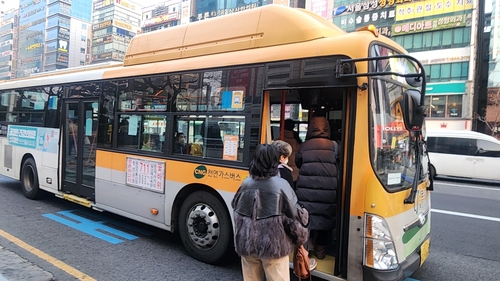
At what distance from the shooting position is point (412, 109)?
325cm

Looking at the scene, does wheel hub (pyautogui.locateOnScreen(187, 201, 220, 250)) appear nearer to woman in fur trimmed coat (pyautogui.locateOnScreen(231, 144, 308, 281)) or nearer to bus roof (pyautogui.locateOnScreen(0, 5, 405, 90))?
woman in fur trimmed coat (pyautogui.locateOnScreen(231, 144, 308, 281))

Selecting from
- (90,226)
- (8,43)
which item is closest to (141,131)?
(90,226)

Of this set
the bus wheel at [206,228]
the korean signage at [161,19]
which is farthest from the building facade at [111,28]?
the bus wheel at [206,228]

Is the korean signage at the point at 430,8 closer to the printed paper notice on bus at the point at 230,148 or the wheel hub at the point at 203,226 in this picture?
the printed paper notice on bus at the point at 230,148

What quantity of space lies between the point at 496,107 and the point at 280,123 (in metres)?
37.2

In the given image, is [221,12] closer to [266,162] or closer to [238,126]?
[238,126]

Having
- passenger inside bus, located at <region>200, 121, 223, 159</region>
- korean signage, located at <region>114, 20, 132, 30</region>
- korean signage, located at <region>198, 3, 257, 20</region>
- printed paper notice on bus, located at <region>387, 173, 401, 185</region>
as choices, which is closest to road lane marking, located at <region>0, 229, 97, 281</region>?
passenger inside bus, located at <region>200, 121, 223, 159</region>

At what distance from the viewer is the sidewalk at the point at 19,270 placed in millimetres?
3746

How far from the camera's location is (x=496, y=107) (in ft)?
110

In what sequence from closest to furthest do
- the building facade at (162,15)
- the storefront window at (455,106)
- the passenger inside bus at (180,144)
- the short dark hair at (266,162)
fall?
the short dark hair at (266,162) < the passenger inside bus at (180,144) < the storefront window at (455,106) < the building facade at (162,15)

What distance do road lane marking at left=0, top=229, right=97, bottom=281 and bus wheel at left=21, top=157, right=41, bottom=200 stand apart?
2283 millimetres

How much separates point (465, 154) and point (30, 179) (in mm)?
15325

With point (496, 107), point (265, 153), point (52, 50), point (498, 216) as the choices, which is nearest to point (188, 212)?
point (265, 153)

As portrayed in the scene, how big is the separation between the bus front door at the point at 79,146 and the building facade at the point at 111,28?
89.1 meters
